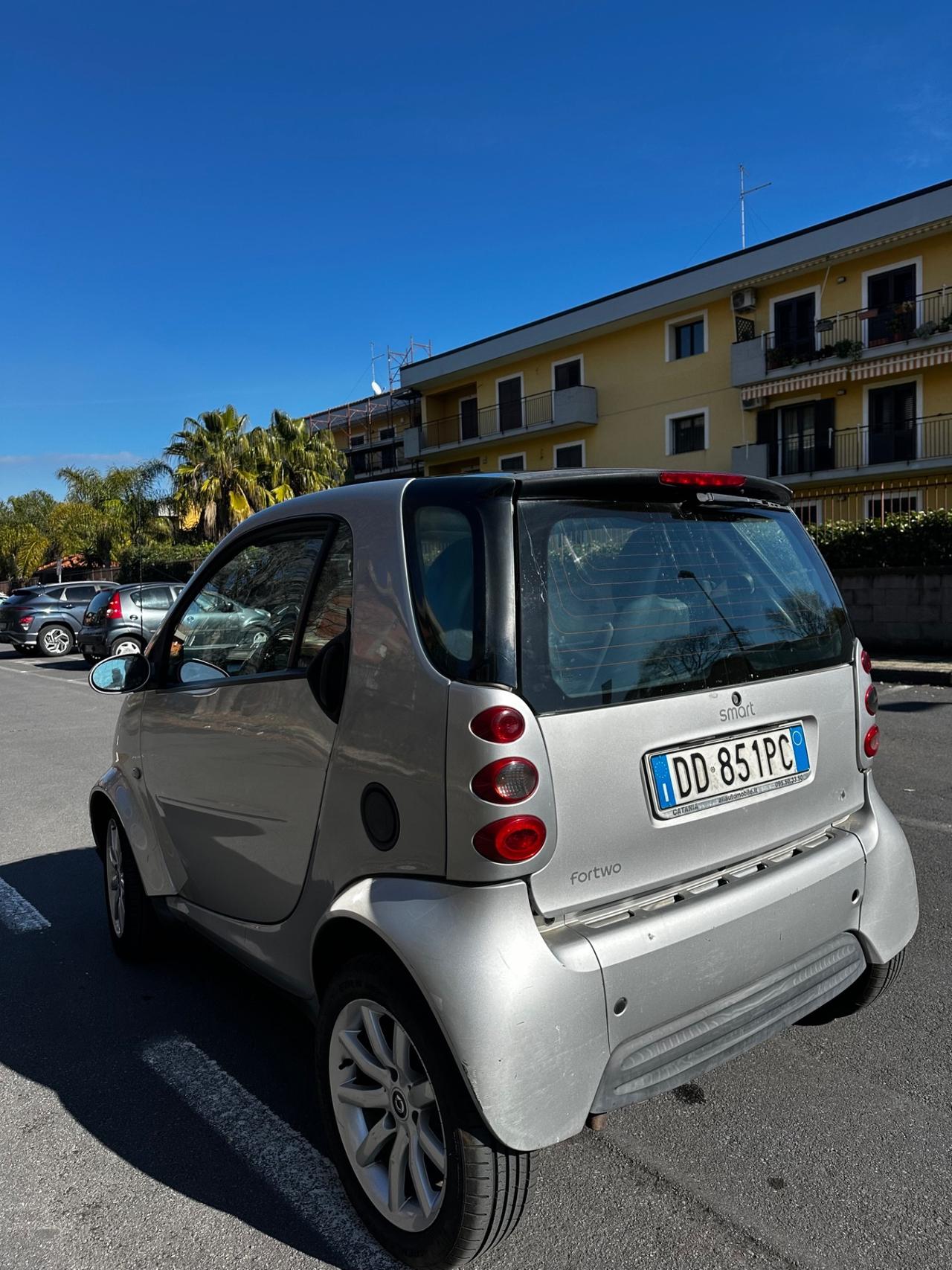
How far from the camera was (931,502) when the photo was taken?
1394 cm

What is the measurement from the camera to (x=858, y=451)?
25.8m

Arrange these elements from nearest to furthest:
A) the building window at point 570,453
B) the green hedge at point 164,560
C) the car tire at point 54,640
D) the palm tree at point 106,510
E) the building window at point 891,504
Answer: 1. the building window at point 891,504
2. the car tire at point 54,640
3. the building window at point 570,453
4. the green hedge at point 164,560
5. the palm tree at point 106,510

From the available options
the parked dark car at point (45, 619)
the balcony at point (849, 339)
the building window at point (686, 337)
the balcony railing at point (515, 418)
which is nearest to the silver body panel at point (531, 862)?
the parked dark car at point (45, 619)

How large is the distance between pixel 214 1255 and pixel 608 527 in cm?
192

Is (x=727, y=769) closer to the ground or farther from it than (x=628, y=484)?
closer to the ground

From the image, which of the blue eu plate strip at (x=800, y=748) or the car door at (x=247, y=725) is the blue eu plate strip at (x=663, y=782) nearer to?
the blue eu plate strip at (x=800, y=748)

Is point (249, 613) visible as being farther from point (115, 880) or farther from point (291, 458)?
point (291, 458)

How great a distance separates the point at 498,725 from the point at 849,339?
26.9m

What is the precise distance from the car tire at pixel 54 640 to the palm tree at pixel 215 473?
11221 mm

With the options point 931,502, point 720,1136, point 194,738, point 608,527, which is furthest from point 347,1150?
point 931,502

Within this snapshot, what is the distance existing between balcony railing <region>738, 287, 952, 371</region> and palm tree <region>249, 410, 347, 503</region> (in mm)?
17337

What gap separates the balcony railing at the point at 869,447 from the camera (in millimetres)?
24312

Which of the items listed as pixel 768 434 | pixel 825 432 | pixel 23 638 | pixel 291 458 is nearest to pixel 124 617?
pixel 23 638

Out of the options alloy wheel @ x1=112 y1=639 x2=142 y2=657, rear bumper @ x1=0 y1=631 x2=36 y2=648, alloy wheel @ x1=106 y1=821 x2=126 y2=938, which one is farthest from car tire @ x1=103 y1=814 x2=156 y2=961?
rear bumper @ x1=0 y1=631 x2=36 y2=648
